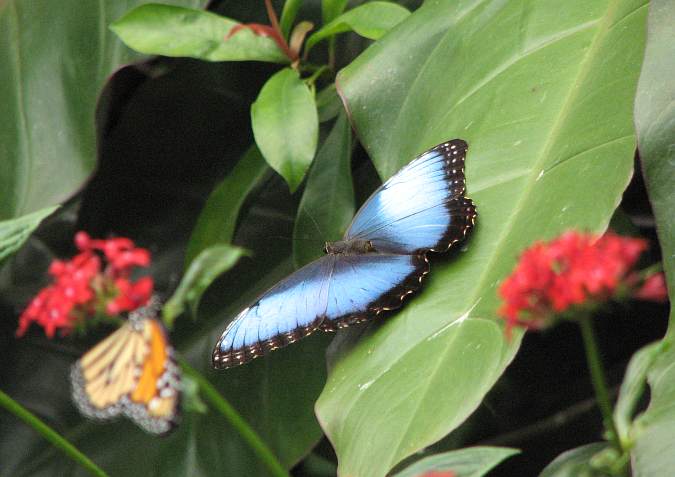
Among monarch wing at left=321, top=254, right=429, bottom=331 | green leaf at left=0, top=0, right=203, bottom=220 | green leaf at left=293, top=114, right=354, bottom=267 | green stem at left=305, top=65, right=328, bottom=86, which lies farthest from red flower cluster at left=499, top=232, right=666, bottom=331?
green leaf at left=0, top=0, right=203, bottom=220

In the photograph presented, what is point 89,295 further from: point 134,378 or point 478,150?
point 478,150

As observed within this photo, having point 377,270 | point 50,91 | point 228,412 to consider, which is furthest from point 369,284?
point 50,91

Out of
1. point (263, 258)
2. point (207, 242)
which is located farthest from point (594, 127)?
point (263, 258)

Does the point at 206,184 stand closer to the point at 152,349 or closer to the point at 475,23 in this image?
the point at 475,23

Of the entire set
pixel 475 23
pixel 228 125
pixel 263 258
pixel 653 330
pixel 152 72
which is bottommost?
pixel 653 330

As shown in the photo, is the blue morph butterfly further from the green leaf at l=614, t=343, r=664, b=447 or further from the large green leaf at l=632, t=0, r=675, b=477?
the green leaf at l=614, t=343, r=664, b=447

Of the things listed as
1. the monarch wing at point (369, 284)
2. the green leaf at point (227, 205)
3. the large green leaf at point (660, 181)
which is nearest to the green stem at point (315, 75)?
the green leaf at point (227, 205)
